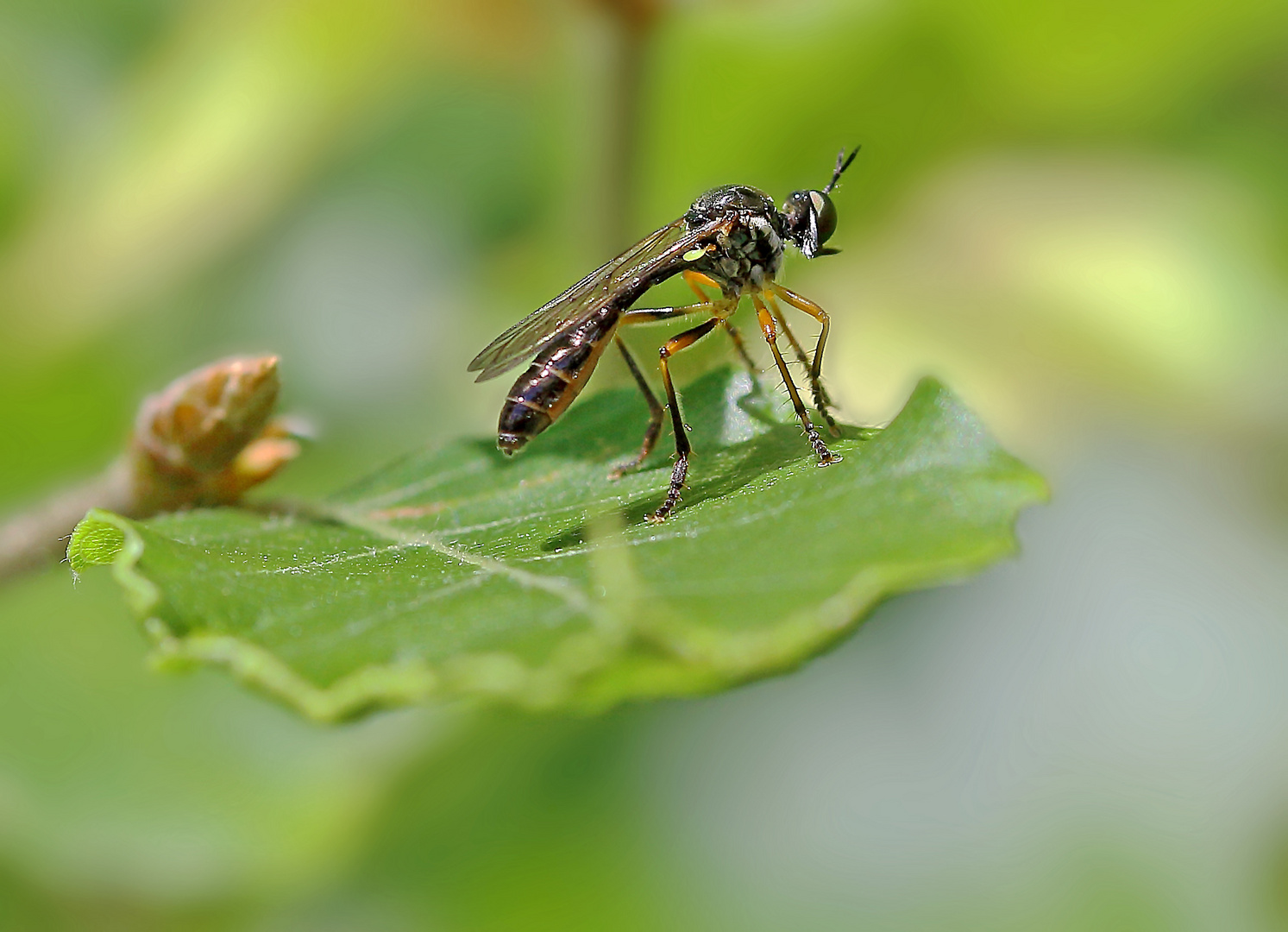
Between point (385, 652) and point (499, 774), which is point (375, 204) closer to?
point (499, 774)

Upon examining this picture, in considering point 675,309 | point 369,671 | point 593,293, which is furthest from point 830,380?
point 369,671

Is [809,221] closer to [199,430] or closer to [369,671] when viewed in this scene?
[199,430]

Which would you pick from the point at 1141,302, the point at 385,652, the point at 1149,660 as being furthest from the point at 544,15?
the point at 385,652

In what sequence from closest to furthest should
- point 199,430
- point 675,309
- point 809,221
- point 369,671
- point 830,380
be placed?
point 369,671, point 199,430, point 675,309, point 809,221, point 830,380

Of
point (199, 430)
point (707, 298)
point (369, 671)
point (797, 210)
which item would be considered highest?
point (797, 210)

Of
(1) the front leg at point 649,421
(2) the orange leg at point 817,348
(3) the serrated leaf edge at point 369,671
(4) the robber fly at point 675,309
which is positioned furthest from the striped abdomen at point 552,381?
(3) the serrated leaf edge at point 369,671

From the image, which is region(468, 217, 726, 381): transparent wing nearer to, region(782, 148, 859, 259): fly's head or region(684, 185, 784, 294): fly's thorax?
region(684, 185, 784, 294): fly's thorax
